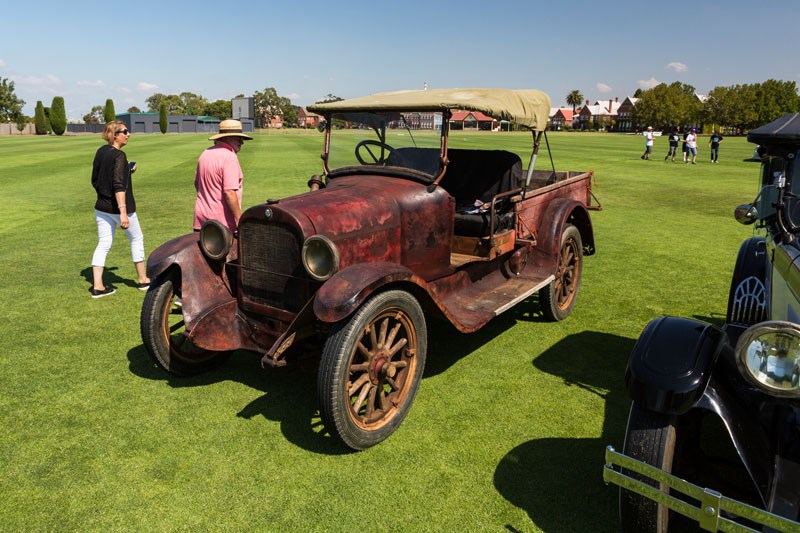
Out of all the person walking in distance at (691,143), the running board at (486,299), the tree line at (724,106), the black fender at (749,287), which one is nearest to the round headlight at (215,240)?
the running board at (486,299)

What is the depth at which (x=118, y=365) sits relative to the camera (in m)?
4.61

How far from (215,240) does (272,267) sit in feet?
2.20

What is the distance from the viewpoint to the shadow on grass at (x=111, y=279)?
22.4 ft

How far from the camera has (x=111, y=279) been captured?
7000 mm

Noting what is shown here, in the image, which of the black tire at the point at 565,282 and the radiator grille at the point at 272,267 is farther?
the black tire at the point at 565,282

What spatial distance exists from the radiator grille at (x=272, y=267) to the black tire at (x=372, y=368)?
24.5 inches

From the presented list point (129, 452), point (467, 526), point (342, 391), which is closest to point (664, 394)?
point (467, 526)

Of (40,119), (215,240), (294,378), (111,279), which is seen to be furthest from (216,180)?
(40,119)

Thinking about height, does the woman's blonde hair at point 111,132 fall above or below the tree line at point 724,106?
below

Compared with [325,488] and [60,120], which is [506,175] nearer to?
[325,488]

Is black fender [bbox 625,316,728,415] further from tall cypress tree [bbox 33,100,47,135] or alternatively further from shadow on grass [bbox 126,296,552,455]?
tall cypress tree [bbox 33,100,47,135]

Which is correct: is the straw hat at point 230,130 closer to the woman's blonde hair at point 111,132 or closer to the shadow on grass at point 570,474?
the woman's blonde hair at point 111,132

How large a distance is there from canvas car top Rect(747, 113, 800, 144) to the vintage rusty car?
192cm

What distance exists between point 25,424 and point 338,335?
2316 millimetres
